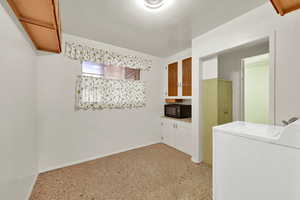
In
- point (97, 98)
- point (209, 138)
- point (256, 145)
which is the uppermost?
point (97, 98)

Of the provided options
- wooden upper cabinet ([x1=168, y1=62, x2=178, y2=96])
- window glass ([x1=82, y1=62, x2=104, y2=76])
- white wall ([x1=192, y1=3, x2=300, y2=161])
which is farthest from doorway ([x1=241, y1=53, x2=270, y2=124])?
window glass ([x1=82, y1=62, x2=104, y2=76])

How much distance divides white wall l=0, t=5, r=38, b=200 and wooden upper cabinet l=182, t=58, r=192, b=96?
282 centimetres

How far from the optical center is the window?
100 inches

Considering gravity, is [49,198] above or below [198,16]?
below

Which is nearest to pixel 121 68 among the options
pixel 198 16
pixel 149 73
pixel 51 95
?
pixel 149 73

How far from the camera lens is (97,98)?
257 cm

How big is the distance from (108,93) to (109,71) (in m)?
0.52

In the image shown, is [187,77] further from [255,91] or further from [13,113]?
[13,113]

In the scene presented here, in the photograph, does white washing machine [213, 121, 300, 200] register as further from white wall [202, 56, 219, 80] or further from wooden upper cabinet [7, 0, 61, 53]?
wooden upper cabinet [7, 0, 61, 53]

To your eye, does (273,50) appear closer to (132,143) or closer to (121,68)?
(121,68)

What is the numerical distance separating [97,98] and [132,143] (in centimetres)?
142

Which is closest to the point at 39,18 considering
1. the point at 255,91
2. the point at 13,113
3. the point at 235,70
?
the point at 13,113

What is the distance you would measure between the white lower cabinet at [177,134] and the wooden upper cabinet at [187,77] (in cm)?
77

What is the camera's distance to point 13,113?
1.16 m
